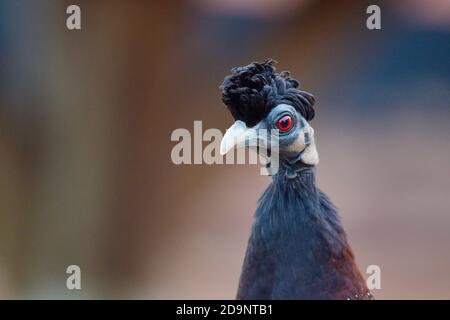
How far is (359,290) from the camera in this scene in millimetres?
1845

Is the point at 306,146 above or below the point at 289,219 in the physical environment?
above

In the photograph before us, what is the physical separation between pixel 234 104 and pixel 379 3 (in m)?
1.55

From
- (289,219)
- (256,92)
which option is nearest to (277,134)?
(256,92)

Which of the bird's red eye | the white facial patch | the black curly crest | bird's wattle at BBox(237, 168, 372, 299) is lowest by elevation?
bird's wattle at BBox(237, 168, 372, 299)

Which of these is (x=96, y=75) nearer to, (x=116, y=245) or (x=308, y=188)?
(x=116, y=245)

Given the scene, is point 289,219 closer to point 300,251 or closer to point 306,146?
point 300,251

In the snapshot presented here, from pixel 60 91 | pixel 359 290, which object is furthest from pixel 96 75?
pixel 359 290

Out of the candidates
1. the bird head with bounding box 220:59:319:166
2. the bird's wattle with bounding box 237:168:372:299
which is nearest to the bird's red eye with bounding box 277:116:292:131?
the bird head with bounding box 220:59:319:166

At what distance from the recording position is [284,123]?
178 centimetres

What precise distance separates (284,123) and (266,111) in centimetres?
7

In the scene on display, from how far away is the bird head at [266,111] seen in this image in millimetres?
1756

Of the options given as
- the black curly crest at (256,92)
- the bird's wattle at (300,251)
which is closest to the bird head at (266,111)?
the black curly crest at (256,92)

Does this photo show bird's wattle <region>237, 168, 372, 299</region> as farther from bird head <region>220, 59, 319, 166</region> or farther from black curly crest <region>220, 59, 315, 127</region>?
black curly crest <region>220, 59, 315, 127</region>

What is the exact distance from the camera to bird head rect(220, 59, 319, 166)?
1756 millimetres
